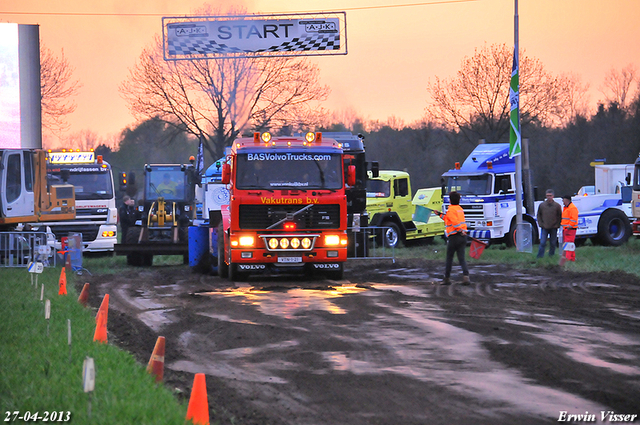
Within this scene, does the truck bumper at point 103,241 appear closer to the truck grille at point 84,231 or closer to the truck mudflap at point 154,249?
the truck grille at point 84,231

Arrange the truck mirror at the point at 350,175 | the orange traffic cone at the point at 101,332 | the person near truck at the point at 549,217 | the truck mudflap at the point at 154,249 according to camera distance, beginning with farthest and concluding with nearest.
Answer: the truck mudflap at the point at 154,249 < the person near truck at the point at 549,217 < the truck mirror at the point at 350,175 < the orange traffic cone at the point at 101,332

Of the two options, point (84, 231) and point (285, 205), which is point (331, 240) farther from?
point (84, 231)

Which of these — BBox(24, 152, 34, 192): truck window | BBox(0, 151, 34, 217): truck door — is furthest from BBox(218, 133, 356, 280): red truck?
BBox(24, 152, 34, 192): truck window

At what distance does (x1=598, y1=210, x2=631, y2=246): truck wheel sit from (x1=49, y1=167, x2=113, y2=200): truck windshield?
53.9ft

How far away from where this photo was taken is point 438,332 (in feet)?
31.1

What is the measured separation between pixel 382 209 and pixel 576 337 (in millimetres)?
18545

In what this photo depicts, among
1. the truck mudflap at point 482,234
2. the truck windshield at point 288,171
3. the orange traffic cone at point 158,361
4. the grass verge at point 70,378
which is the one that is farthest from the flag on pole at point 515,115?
the orange traffic cone at point 158,361

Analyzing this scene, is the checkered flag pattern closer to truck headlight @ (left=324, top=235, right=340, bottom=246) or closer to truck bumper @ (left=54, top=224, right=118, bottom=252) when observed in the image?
truck bumper @ (left=54, top=224, right=118, bottom=252)

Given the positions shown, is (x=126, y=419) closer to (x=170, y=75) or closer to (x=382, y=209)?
(x=382, y=209)

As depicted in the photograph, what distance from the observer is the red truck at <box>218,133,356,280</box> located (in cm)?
1562

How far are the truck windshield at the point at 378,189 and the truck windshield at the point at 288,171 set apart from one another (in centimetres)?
1172

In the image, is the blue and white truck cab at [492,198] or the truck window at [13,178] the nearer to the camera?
the truck window at [13,178]

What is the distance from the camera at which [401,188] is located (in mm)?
28031

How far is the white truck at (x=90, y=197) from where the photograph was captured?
23.4 m
